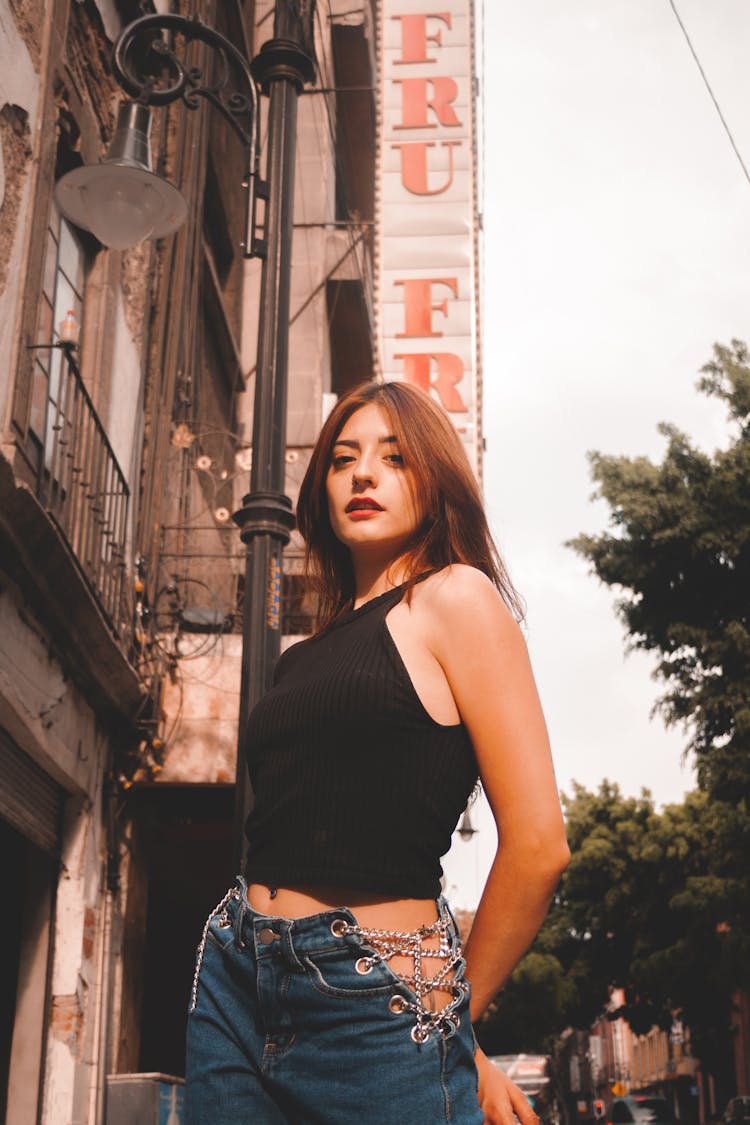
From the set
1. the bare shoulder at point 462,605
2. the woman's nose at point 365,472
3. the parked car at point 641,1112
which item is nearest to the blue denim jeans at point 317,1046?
the bare shoulder at point 462,605

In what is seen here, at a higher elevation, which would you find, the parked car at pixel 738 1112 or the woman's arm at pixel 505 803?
the woman's arm at pixel 505 803

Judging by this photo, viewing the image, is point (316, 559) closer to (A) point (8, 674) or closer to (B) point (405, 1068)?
(B) point (405, 1068)

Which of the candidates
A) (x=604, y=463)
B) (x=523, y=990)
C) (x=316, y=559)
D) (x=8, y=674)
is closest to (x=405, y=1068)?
(x=316, y=559)

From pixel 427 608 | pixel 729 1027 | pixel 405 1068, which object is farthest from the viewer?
pixel 729 1027

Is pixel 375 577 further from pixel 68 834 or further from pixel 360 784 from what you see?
pixel 68 834

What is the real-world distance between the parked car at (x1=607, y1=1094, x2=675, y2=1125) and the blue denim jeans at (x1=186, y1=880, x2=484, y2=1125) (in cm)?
4104

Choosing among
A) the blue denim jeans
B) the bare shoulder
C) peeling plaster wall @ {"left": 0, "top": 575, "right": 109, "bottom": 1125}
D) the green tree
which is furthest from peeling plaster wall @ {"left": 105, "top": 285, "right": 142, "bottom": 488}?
the green tree

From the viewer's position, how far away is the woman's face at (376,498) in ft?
7.12

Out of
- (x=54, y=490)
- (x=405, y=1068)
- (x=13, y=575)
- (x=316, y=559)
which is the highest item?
(x=54, y=490)

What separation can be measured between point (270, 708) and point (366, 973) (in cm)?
46

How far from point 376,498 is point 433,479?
10 centimetres

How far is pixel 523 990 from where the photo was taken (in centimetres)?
3756

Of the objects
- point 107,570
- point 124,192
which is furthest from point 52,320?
point 124,192

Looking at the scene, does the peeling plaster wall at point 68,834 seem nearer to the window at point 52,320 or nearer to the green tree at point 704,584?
the window at point 52,320
